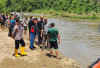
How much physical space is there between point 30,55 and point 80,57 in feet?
12.9

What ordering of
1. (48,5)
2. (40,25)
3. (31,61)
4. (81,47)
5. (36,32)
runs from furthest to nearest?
1. (48,5)
2. (81,47)
3. (40,25)
4. (36,32)
5. (31,61)

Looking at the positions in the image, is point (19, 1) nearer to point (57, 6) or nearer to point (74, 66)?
point (57, 6)

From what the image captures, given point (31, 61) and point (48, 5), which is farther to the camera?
point (48, 5)

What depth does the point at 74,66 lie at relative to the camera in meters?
8.55

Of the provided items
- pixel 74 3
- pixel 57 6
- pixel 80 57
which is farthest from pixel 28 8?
pixel 80 57

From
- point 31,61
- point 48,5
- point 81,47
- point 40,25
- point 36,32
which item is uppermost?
point 48,5

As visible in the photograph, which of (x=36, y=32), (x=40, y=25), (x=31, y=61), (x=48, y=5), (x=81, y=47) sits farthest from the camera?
(x=48, y=5)

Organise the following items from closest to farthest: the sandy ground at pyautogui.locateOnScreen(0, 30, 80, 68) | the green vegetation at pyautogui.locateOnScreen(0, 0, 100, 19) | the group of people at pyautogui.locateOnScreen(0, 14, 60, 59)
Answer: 1. the sandy ground at pyautogui.locateOnScreen(0, 30, 80, 68)
2. the group of people at pyautogui.locateOnScreen(0, 14, 60, 59)
3. the green vegetation at pyautogui.locateOnScreen(0, 0, 100, 19)

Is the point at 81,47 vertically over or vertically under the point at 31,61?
under

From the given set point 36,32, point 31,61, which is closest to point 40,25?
point 36,32

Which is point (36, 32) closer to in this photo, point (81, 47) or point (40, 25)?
point (40, 25)

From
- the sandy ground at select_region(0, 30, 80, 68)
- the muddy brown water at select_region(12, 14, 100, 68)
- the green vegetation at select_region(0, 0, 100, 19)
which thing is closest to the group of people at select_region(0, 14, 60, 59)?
the sandy ground at select_region(0, 30, 80, 68)

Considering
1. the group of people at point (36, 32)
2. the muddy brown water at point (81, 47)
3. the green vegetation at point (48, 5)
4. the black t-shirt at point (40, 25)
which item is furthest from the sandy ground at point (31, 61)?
the green vegetation at point (48, 5)

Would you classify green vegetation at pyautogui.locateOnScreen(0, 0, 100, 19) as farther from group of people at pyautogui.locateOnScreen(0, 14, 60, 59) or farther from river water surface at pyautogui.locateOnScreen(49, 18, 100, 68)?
group of people at pyautogui.locateOnScreen(0, 14, 60, 59)
